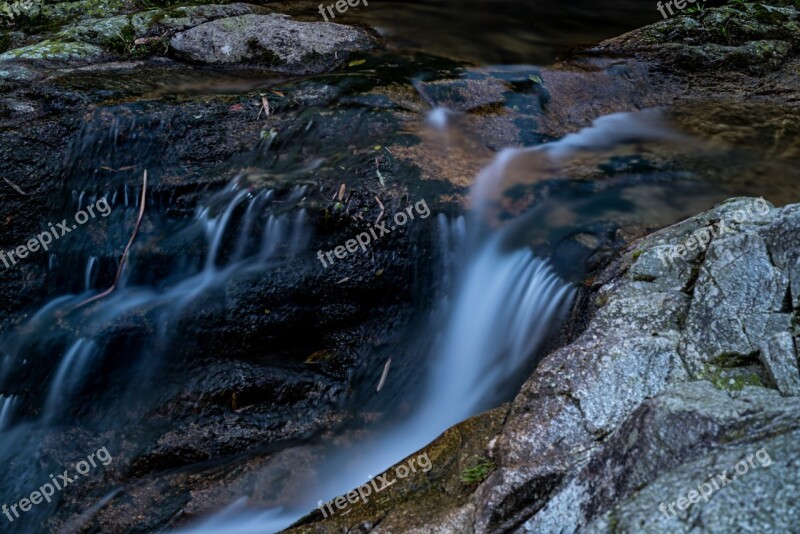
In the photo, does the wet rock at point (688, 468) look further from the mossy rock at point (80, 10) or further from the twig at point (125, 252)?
the mossy rock at point (80, 10)

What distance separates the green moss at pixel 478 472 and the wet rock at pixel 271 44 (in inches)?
231

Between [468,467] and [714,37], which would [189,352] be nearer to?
[468,467]

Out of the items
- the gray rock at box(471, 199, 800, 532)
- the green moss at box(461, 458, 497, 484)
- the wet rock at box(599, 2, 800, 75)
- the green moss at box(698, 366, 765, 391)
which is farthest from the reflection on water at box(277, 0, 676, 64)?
the green moss at box(461, 458, 497, 484)

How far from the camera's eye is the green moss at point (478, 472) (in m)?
3.01

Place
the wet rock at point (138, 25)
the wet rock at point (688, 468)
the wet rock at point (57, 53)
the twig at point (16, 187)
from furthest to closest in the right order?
1. the wet rock at point (138, 25)
2. the wet rock at point (57, 53)
3. the twig at point (16, 187)
4. the wet rock at point (688, 468)

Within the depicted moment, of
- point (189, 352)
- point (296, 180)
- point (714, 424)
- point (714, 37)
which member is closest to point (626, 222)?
point (296, 180)

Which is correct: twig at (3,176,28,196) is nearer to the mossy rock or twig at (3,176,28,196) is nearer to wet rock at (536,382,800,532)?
the mossy rock

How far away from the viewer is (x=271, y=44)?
774 centimetres

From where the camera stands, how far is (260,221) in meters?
5.15

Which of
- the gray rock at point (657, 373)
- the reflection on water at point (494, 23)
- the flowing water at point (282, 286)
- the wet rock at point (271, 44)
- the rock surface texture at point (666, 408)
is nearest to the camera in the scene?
the rock surface texture at point (666, 408)

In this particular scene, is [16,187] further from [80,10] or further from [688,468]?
[688,468]

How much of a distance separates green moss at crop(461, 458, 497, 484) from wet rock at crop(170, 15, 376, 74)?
5.86m

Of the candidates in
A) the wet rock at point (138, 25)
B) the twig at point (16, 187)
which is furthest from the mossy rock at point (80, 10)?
the twig at point (16, 187)

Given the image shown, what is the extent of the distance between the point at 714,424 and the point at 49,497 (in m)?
4.19
